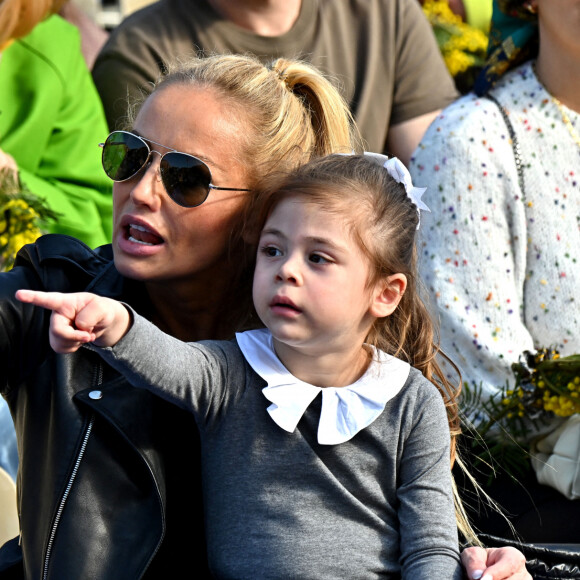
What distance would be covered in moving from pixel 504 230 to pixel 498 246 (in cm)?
5

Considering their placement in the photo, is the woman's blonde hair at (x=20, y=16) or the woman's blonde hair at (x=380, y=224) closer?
the woman's blonde hair at (x=380, y=224)

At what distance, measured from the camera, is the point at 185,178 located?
1901 millimetres

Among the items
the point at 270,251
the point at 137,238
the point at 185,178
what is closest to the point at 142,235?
the point at 137,238

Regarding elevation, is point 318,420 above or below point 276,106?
below

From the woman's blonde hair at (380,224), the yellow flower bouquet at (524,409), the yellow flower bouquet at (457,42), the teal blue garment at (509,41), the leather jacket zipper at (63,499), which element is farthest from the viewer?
the yellow flower bouquet at (457,42)

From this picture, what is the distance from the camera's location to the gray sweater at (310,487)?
65.6 inches

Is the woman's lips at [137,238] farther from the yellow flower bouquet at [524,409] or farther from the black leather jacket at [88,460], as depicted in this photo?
the yellow flower bouquet at [524,409]

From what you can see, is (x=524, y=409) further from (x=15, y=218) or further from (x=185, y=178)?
(x=15, y=218)

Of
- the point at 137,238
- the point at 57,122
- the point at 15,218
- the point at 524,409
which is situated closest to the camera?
the point at 137,238

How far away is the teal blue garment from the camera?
3.00 metres

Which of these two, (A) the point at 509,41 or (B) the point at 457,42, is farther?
(B) the point at 457,42

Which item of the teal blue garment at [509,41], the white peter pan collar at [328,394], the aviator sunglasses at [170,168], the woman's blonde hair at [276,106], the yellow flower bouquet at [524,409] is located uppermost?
the teal blue garment at [509,41]

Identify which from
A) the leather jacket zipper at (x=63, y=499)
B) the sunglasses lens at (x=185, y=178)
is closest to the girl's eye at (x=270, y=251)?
the sunglasses lens at (x=185, y=178)

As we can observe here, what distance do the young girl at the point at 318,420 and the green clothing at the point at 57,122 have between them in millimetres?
1749
